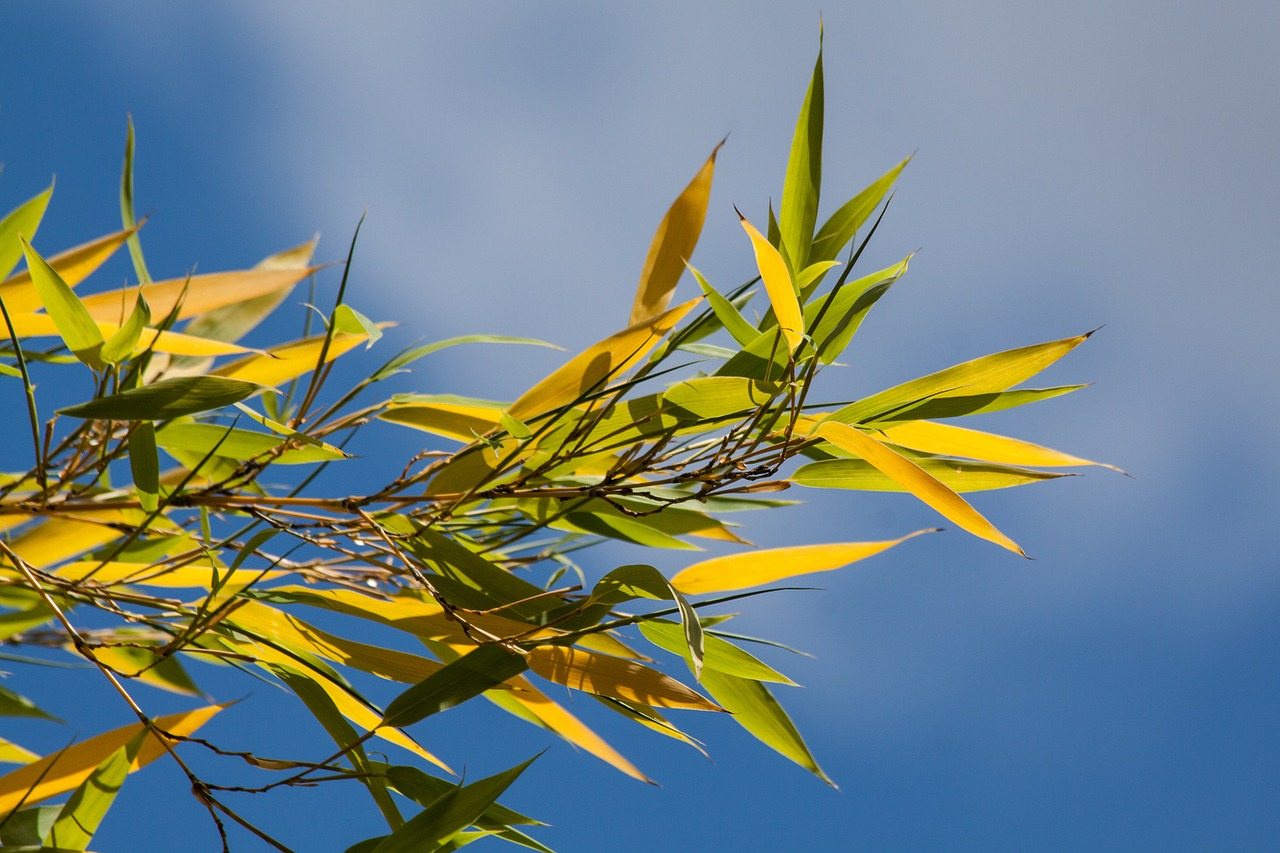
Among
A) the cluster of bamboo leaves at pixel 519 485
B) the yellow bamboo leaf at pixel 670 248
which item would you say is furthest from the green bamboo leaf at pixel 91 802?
the yellow bamboo leaf at pixel 670 248

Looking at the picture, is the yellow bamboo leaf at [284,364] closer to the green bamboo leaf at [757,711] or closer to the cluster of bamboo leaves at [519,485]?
the cluster of bamboo leaves at [519,485]

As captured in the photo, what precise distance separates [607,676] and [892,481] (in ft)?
0.99

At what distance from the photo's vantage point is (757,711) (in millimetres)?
857

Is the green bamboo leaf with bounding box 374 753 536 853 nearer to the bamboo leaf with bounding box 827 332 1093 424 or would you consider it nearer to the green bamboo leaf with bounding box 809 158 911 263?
the bamboo leaf with bounding box 827 332 1093 424

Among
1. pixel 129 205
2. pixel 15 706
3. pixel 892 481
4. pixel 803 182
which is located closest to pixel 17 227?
pixel 129 205

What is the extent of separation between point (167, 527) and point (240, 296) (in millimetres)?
301

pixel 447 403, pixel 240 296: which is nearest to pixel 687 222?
pixel 447 403

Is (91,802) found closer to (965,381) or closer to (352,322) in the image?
(352,322)

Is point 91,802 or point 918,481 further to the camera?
point 91,802

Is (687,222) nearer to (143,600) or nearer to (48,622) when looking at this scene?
Result: (143,600)

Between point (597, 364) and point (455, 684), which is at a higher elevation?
point (597, 364)

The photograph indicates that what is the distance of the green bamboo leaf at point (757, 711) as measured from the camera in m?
0.85

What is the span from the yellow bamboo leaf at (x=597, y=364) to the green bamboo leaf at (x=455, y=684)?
231 millimetres

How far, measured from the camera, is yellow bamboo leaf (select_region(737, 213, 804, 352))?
688 mm
